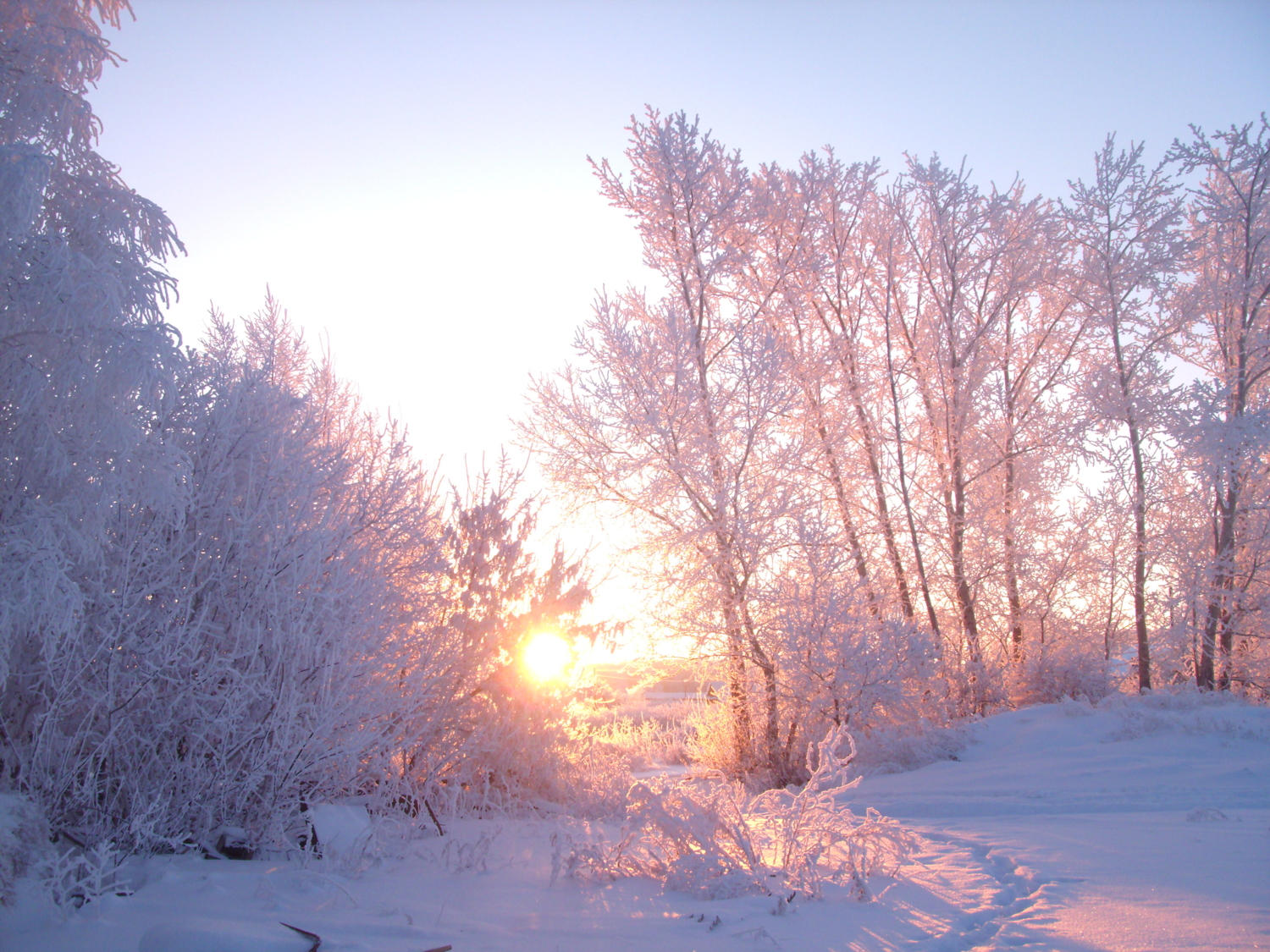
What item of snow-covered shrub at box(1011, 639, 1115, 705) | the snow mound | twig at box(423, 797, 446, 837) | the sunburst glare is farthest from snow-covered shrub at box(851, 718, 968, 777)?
the snow mound

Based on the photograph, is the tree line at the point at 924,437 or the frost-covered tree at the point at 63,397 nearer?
the frost-covered tree at the point at 63,397

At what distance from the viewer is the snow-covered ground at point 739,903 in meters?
2.54

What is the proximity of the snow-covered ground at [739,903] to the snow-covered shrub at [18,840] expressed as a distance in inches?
4.5

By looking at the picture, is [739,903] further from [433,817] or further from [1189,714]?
[1189,714]

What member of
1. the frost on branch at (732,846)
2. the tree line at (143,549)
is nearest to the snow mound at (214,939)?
the tree line at (143,549)

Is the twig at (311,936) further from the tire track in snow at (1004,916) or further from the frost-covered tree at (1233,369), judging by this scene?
the frost-covered tree at (1233,369)

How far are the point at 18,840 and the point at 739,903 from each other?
294 cm

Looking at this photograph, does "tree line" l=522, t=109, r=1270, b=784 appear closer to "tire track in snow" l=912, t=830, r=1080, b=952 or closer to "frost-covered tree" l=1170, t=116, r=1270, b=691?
"frost-covered tree" l=1170, t=116, r=1270, b=691

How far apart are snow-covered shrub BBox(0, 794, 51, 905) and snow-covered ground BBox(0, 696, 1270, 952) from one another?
4.5 inches

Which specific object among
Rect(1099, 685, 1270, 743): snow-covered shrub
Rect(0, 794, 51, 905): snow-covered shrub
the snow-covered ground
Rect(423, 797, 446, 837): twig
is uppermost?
Rect(1099, 685, 1270, 743): snow-covered shrub

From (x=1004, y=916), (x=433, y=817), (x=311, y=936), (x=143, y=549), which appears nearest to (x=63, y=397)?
(x=143, y=549)

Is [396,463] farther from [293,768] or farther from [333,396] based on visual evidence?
[333,396]

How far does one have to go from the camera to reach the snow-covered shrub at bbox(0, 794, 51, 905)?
2.61m

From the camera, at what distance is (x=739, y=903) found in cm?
317
